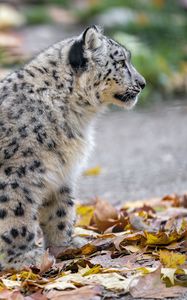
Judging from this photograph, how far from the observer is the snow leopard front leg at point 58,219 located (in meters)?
6.79

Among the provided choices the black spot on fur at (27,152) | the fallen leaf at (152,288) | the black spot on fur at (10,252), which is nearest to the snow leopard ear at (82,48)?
the black spot on fur at (27,152)

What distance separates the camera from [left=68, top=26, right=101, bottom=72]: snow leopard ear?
6.66 metres

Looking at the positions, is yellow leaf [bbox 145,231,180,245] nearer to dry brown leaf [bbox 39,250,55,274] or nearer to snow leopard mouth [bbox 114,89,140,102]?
dry brown leaf [bbox 39,250,55,274]

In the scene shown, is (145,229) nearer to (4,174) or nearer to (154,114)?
(4,174)

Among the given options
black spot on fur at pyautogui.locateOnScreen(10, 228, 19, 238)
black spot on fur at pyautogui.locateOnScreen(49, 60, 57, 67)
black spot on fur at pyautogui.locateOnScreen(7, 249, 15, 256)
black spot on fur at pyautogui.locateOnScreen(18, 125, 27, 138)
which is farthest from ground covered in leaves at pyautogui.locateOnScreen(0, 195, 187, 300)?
black spot on fur at pyautogui.locateOnScreen(49, 60, 57, 67)

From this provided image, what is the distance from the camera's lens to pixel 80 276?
5551 millimetres

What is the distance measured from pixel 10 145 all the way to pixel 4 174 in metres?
0.21

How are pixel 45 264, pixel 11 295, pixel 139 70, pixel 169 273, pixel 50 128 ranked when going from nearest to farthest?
pixel 11 295 < pixel 169 273 < pixel 45 264 < pixel 50 128 < pixel 139 70

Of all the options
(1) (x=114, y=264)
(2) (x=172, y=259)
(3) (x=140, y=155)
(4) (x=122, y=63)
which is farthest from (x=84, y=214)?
(3) (x=140, y=155)

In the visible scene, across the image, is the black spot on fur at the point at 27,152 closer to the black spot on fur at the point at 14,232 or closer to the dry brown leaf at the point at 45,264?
the black spot on fur at the point at 14,232

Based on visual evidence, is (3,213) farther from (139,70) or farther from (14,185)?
(139,70)

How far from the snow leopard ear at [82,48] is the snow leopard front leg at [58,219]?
3.12ft

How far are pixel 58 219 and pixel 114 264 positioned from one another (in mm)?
992

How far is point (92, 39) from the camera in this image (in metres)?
6.72
